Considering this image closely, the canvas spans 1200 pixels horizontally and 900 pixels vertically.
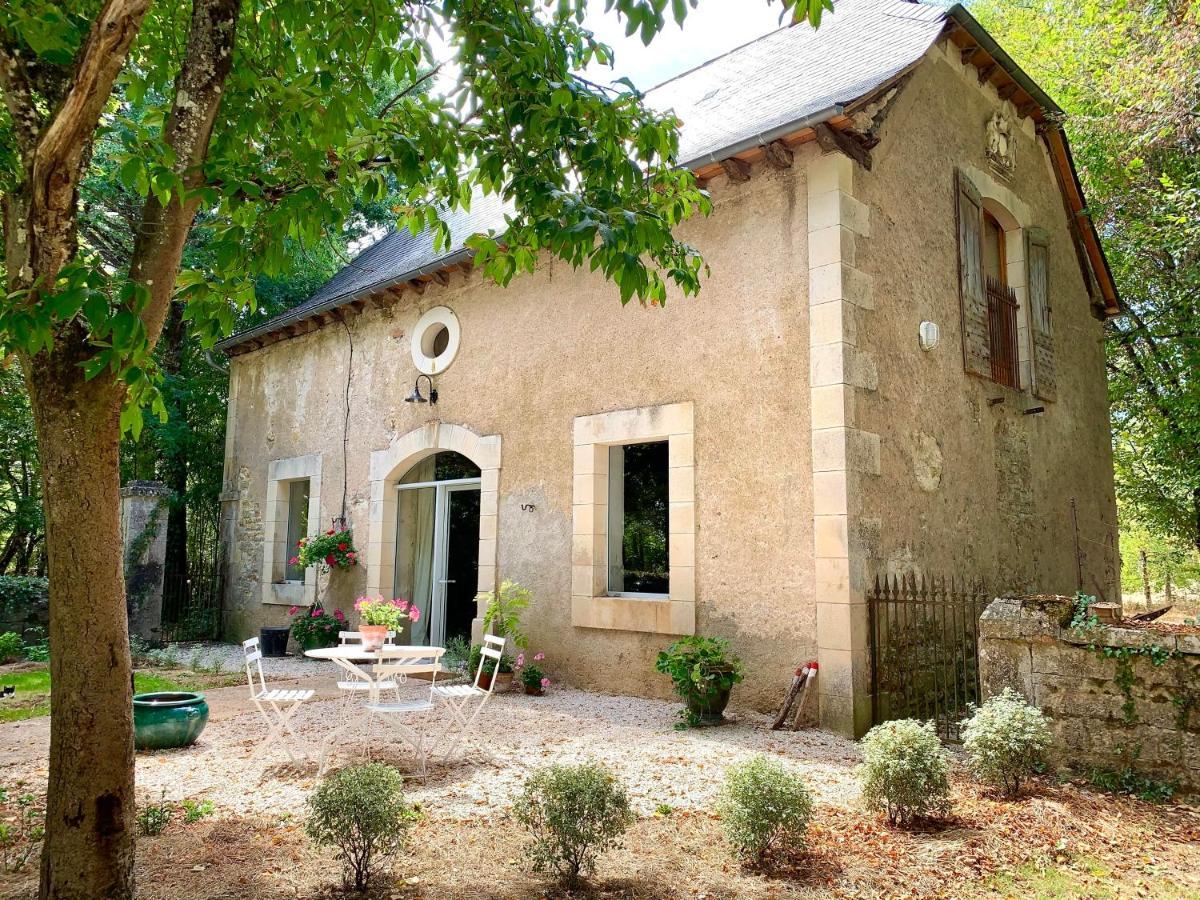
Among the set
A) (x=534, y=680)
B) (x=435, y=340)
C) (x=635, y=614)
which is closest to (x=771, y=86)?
(x=435, y=340)

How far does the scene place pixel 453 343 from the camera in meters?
8.96

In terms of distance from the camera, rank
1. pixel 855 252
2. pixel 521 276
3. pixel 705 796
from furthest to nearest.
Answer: pixel 521 276 < pixel 855 252 < pixel 705 796

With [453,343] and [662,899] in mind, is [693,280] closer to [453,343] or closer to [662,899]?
[662,899]

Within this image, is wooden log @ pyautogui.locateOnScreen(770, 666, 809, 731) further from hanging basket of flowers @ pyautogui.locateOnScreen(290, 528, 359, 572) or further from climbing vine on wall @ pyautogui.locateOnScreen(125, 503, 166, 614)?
climbing vine on wall @ pyautogui.locateOnScreen(125, 503, 166, 614)

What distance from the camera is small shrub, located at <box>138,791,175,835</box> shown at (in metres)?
3.57

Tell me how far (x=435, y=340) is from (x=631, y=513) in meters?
3.38

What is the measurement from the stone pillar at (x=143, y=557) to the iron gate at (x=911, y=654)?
8833 mm

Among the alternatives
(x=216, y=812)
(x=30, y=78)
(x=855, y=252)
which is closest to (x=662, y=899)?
(x=216, y=812)

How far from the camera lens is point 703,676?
5871 mm

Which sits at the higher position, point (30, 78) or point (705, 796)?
point (30, 78)

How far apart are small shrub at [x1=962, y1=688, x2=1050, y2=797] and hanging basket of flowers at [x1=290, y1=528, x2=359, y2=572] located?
7238 millimetres

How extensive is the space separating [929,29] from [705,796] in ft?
21.7

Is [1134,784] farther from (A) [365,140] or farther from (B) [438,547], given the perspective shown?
(B) [438,547]

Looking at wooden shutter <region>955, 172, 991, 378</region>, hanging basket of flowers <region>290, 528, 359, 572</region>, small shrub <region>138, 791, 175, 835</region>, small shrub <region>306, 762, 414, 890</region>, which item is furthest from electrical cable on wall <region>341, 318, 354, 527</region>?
small shrub <region>306, 762, 414, 890</region>
